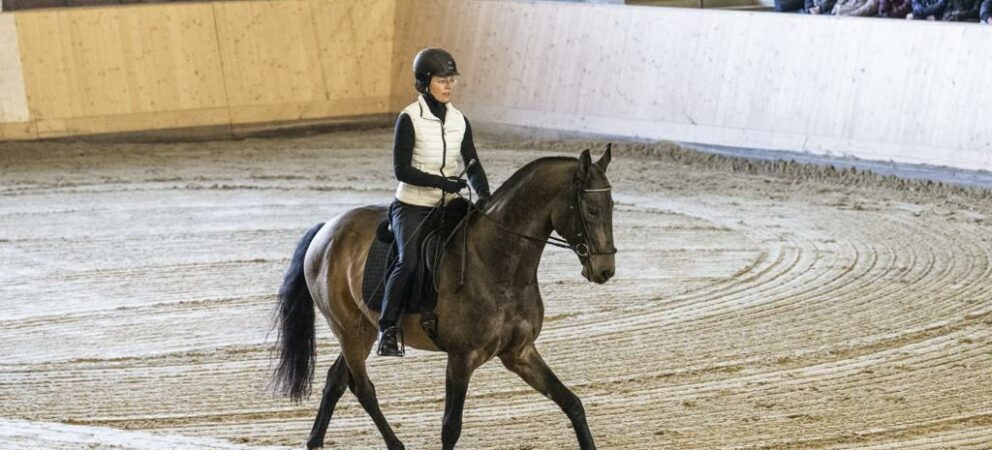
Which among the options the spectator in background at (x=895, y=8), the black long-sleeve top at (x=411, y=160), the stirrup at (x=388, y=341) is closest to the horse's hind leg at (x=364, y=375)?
the stirrup at (x=388, y=341)

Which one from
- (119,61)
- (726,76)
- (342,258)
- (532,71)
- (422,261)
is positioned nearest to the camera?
(422,261)

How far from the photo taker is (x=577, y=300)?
407 inches

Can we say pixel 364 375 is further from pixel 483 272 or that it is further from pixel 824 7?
pixel 824 7

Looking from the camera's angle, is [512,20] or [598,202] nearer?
[598,202]

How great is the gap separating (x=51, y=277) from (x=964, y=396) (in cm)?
681

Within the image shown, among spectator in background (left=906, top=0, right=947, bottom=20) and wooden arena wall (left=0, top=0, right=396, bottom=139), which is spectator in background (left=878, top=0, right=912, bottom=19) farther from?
wooden arena wall (left=0, top=0, right=396, bottom=139)

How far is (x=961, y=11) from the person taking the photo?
584 inches

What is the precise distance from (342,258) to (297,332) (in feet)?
1.70

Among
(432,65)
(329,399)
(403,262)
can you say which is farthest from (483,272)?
(329,399)

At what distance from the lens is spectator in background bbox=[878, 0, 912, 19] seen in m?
15.1

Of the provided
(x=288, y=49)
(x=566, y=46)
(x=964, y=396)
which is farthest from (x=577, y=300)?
(x=288, y=49)

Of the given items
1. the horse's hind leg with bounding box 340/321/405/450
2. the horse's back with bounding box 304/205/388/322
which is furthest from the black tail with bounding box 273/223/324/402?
the horse's hind leg with bounding box 340/321/405/450

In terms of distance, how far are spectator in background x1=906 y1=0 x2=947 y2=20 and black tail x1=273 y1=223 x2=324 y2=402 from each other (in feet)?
30.6

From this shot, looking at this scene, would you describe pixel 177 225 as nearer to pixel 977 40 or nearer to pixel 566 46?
pixel 566 46
